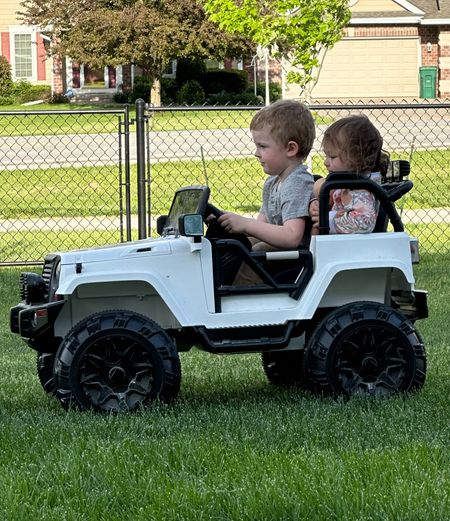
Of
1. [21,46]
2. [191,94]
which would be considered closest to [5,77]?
[21,46]

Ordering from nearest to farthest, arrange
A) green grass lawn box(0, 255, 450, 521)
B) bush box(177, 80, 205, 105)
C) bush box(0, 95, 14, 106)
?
green grass lawn box(0, 255, 450, 521), bush box(177, 80, 205, 105), bush box(0, 95, 14, 106)

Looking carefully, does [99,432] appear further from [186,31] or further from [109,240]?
[186,31]

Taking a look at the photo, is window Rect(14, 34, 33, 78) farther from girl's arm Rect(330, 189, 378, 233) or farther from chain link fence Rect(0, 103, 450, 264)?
girl's arm Rect(330, 189, 378, 233)

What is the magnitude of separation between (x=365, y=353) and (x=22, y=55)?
44.7 metres

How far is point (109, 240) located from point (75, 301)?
8337 mm

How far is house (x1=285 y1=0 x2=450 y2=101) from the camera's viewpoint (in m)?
44.0

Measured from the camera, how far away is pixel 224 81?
44.3 metres

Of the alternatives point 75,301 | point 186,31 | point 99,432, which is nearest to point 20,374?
point 75,301

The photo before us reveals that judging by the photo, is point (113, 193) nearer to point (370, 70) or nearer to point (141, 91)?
point (141, 91)

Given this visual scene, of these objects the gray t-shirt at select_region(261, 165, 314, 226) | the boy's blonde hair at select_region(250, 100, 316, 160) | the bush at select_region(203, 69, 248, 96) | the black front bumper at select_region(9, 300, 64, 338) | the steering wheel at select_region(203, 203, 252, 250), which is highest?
the bush at select_region(203, 69, 248, 96)

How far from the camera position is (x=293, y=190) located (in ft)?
18.0

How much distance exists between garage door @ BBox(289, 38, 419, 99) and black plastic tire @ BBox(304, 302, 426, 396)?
39.2 m

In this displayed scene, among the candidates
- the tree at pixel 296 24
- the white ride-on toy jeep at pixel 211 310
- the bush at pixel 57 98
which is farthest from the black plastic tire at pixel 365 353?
the bush at pixel 57 98

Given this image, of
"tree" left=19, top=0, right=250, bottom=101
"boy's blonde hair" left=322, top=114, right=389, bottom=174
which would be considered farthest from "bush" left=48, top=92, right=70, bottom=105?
"boy's blonde hair" left=322, top=114, right=389, bottom=174
